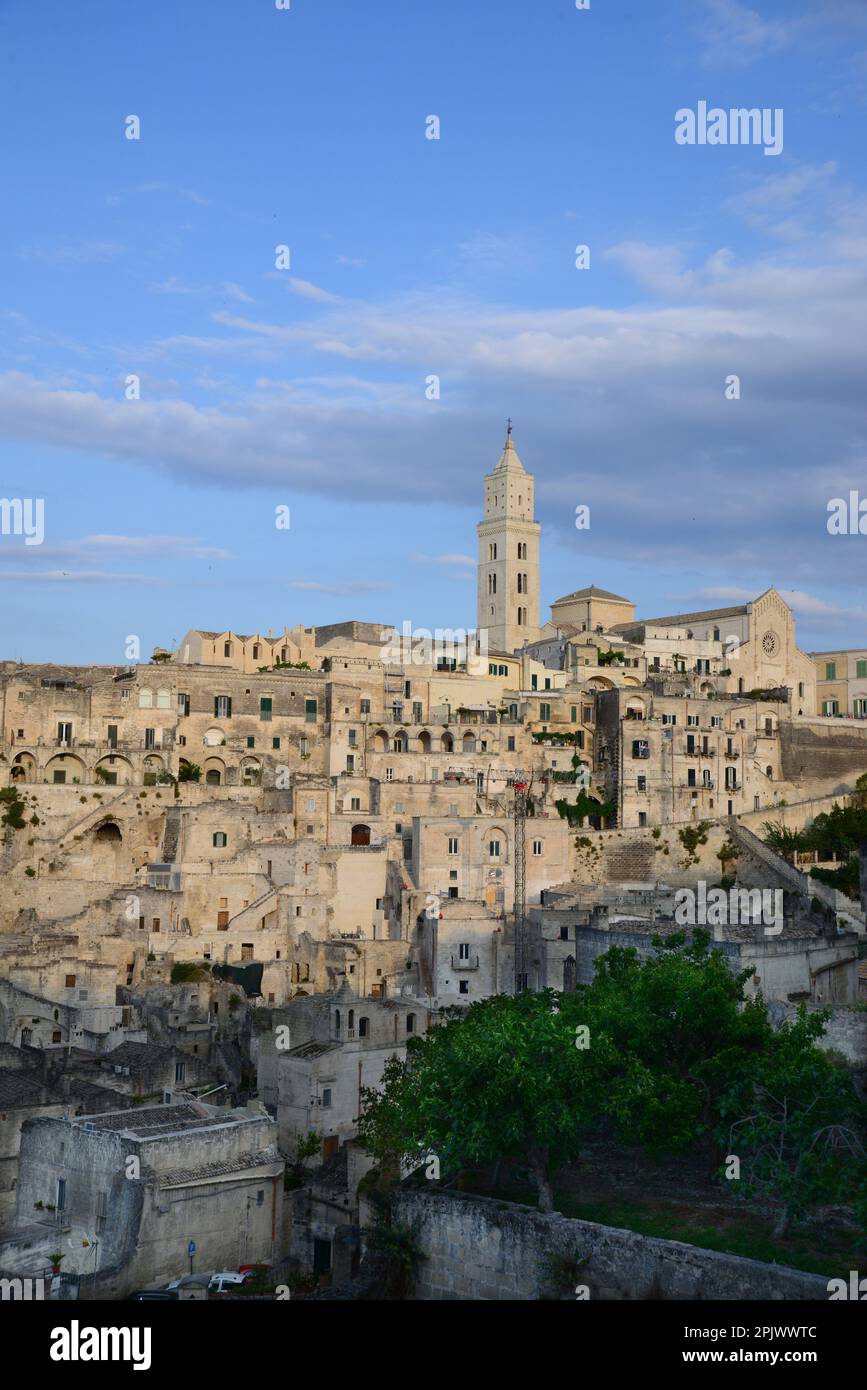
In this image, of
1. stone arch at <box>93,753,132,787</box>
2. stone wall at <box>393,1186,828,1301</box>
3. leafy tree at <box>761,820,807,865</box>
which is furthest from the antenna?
stone wall at <box>393,1186,828,1301</box>

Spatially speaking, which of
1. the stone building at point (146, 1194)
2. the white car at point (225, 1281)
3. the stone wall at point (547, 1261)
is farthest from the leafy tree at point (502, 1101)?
the white car at point (225, 1281)

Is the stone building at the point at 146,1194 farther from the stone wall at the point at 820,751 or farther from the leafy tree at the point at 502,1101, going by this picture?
the stone wall at the point at 820,751

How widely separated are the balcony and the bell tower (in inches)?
1625

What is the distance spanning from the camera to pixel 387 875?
189 feet

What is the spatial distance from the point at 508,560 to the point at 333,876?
4228 cm

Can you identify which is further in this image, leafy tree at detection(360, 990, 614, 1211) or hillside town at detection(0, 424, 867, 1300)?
hillside town at detection(0, 424, 867, 1300)

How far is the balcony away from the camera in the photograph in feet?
174

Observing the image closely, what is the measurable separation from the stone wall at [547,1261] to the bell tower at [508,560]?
65520 millimetres

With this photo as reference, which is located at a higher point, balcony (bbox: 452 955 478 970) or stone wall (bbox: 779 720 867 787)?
stone wall (bbox: 779 720 867 787)

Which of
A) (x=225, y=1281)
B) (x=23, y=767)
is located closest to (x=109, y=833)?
(x=23, y=767)

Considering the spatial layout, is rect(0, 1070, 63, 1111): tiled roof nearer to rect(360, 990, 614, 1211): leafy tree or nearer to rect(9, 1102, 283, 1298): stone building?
rect(9, 1102, 283, 1298): stone building

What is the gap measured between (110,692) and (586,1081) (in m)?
42.0

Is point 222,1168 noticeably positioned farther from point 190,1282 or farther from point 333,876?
point 333,876
